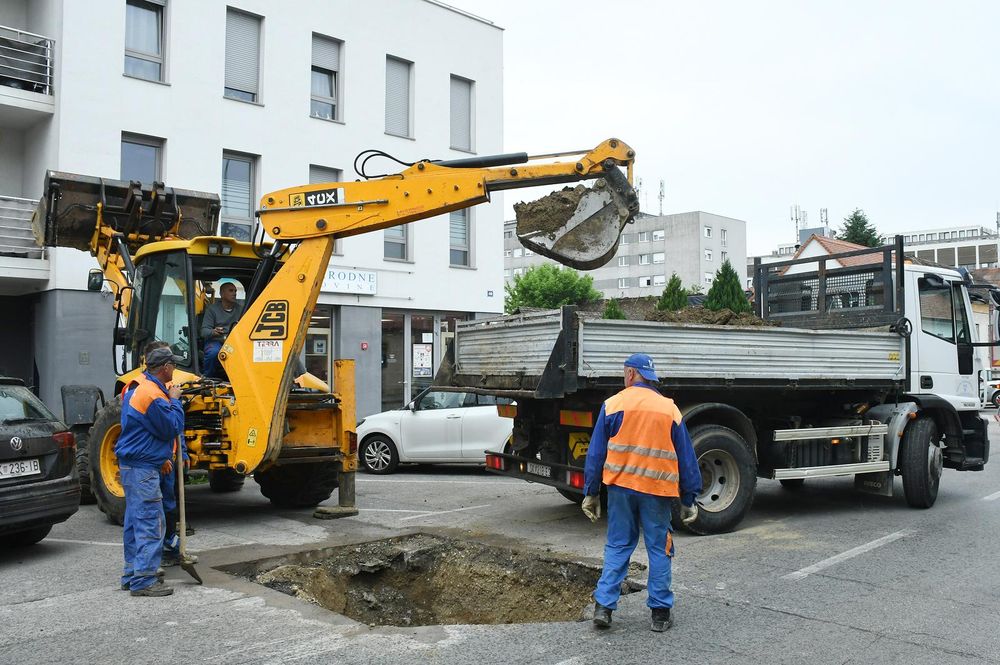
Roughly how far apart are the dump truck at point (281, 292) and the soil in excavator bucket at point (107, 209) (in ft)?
0.09

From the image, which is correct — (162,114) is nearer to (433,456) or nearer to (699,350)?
(433,456)

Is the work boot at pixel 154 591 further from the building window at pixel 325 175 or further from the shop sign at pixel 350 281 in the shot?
the building window at pixel 325 175

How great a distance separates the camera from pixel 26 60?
15805mm

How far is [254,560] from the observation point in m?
7.09

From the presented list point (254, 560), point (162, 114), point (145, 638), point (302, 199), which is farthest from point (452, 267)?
point (145, 638)

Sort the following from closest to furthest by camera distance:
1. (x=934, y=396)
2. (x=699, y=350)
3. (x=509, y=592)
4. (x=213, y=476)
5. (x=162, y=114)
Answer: (x=509, y=592) → (x=699, y=350) → (x=934, y=396) → (x=213, y=476) → (x=162, y=114)

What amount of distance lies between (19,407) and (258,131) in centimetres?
1165

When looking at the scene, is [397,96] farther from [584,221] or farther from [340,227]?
[584,221]

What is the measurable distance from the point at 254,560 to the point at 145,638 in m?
1.96

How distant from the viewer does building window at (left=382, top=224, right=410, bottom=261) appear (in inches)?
790

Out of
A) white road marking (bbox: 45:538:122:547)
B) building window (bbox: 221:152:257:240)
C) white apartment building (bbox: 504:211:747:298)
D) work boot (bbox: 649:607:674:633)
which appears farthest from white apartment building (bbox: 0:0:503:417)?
white apartment building (bbox: 504:211:747:298)

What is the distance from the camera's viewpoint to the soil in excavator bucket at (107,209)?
10023mm

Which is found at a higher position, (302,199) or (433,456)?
(302,199)

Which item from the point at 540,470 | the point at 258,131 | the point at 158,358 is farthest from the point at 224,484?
the point at 258,131
